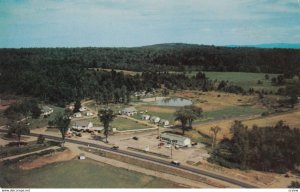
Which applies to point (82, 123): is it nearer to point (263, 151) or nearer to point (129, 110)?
point (129, 110)

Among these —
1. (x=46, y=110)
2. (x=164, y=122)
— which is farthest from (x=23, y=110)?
(x=164, y=122)

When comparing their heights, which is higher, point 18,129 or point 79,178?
point 18,129

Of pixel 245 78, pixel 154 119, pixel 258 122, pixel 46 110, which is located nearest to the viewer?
pixel 258 122

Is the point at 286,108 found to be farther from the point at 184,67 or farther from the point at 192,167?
the point at 184,67

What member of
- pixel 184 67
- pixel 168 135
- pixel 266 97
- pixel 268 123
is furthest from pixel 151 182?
pixel 184 67

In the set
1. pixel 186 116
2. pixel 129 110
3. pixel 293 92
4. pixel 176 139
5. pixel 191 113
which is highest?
pixel 293 92

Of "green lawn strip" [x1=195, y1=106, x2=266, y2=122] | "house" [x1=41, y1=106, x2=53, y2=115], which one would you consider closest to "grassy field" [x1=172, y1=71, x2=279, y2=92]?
"green lawn strip" [x1=195, y1=106, x2=266, y2=122]
